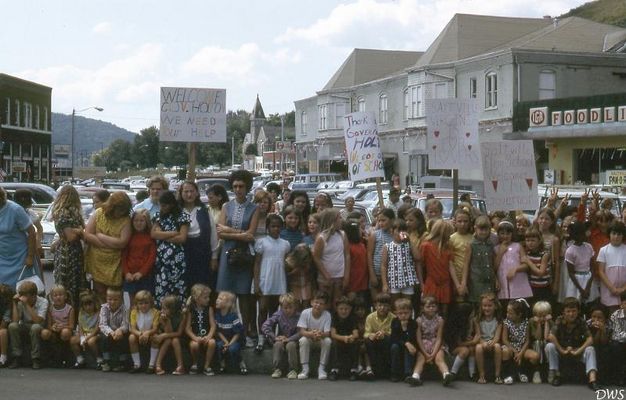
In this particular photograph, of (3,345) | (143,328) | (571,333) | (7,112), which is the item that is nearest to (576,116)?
(571,333)

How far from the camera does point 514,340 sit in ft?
31.1

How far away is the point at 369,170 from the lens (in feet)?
46.9

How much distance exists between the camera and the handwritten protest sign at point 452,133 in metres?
13.0

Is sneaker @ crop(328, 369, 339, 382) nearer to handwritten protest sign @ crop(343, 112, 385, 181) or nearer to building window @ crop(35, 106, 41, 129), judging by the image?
handwritten protest sign @ crop(343, 112, 385, 181)

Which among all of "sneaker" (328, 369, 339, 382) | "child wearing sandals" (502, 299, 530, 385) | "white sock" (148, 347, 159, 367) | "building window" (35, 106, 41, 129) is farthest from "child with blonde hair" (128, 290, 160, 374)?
"building window" (35, 106, 41, 129)

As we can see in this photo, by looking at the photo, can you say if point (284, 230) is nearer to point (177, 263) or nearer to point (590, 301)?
point (177, 263)

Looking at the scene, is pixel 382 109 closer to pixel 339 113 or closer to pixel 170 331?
pixel 339 113

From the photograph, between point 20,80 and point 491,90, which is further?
point 20,80

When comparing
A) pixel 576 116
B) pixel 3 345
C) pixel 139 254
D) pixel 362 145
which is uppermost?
pixel 576 116

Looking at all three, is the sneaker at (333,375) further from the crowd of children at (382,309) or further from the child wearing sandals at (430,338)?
the child wearing sandals at (430,338)

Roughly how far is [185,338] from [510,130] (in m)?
38.8

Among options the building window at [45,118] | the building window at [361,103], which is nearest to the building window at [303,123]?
the building window at [361,103]

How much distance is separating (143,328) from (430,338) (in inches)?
116

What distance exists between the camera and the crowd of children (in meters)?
9.41
